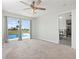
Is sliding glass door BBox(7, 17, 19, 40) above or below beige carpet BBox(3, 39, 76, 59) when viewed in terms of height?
above

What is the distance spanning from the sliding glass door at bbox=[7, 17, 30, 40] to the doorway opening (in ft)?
13.3

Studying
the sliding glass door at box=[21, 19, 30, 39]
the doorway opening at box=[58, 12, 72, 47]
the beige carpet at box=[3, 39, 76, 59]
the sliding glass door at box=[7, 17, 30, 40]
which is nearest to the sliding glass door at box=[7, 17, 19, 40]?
the sliding glass door at box=[7, 17, 30, 40]

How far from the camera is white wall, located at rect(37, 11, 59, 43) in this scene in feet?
23.3

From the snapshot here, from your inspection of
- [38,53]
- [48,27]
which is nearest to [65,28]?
[48,27]

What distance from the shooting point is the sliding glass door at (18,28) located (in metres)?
7.84

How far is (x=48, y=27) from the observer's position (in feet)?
26.3

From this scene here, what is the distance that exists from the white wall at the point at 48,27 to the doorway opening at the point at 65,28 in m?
0.38

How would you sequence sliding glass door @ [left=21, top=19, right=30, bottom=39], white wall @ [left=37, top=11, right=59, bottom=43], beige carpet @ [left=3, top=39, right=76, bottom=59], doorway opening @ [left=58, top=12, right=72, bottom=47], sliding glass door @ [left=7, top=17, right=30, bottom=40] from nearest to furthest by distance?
1. beige carpet @ [left=3, top=39, right=76, bottom=59]
2. doorway opening @ [left=58, top=12, right=72, bottom=47]
3. white wall @ [left=37, top=11, right=59, bottom=43]
4. sliding glass door @ [left=7, top=17, right=30, bottom=40]
5. sliding glass door @ [left=21, top=19, right=30, bottom=39]

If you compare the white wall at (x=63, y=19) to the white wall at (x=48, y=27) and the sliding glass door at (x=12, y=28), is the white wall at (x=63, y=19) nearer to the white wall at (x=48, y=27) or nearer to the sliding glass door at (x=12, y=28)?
the white wall at (x=48, y=27)

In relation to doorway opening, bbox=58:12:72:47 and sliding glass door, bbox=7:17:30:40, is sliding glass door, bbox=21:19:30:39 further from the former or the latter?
doorway opening, bbox=58:12:72:47

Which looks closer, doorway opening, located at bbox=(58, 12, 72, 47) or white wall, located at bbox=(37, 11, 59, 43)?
doorway opening, located at bbox=(58, 12, 72, 47)

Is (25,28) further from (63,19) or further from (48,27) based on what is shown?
(63,19)

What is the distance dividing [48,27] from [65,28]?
2115 millimetres

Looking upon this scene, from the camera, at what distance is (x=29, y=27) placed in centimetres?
979
